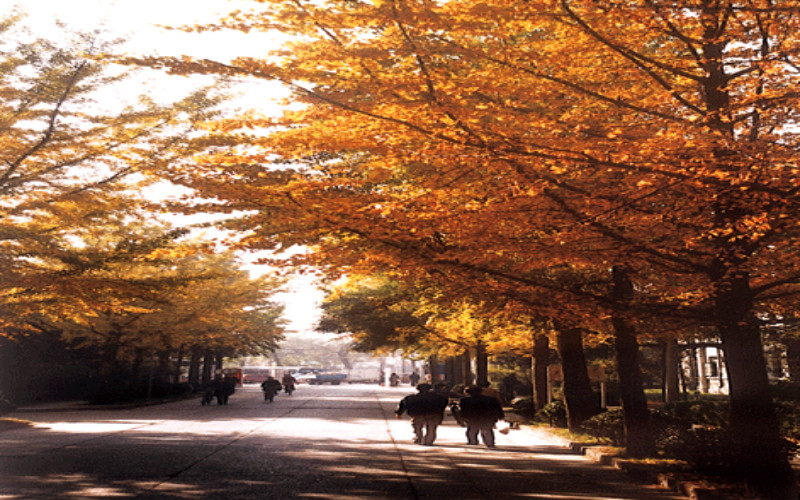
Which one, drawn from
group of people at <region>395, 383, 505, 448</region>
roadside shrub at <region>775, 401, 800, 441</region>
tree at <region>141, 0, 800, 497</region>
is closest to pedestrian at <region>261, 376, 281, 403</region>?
group of people at <region>395, 383, 505, 448</region>

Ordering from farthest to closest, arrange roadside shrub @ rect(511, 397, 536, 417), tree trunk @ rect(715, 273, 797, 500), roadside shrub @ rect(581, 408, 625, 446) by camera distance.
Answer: roadside shrub @ rect(511, 397, 536, 417)
roadside shrub @ rect(581, 408, 625, 446)
tree trunk @ rect(715, 273, 797, 500)

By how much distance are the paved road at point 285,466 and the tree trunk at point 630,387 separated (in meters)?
1.16

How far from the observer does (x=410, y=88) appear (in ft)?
25.3

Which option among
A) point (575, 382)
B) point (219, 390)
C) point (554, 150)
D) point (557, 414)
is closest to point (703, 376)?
point (219, 390)

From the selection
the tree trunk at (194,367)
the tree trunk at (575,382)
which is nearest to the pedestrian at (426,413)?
the tree trunk at (575,382)

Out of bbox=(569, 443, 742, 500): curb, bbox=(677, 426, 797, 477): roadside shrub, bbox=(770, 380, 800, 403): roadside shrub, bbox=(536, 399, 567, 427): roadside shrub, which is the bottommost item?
bbox=(569, 443, 742, 500): curb

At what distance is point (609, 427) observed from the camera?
56.0 feet

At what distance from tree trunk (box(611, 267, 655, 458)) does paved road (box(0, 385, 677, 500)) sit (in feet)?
3.79

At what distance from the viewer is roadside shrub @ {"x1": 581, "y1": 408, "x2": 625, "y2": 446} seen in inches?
655

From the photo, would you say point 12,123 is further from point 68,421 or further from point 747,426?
point 747,426

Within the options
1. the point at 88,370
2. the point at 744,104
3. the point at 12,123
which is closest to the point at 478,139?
the point at 744,104

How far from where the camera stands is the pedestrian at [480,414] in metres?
16.9

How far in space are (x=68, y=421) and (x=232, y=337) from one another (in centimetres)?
1974

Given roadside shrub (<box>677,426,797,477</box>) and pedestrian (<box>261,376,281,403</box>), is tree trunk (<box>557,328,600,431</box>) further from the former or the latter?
pedestrian (<box>261,376,281,403</box>)
